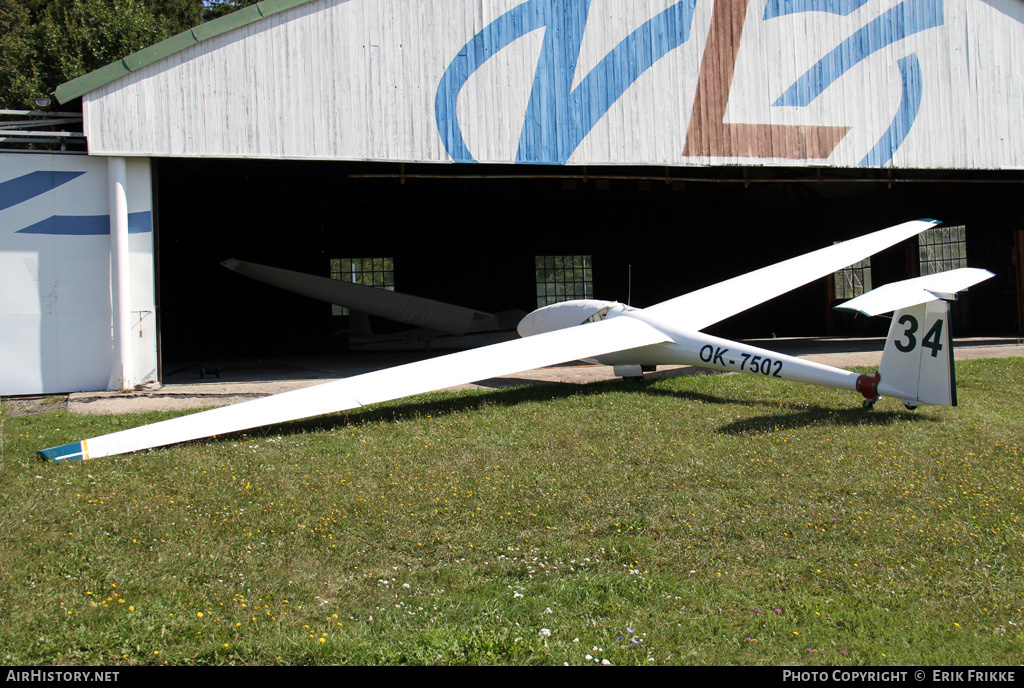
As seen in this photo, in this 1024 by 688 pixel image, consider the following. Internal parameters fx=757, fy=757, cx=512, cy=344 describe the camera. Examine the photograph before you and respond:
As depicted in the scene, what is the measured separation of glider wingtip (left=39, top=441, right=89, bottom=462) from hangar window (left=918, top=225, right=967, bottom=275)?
86.8ft

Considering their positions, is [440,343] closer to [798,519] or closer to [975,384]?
[975,384]

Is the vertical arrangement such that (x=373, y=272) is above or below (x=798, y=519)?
above

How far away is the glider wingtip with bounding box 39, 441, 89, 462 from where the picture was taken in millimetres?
8008

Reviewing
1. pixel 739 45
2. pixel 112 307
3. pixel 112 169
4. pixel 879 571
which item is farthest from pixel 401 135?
pixel 879 571

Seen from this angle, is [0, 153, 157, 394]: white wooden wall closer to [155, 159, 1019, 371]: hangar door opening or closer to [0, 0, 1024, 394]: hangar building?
[0, 0, 1024, 394]: hangar building

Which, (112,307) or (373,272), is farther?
(373,272)

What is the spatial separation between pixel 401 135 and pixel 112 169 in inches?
208

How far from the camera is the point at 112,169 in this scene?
13703mm

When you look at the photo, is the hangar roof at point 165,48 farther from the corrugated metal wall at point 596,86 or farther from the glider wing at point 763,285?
the glider wing at point 763,285

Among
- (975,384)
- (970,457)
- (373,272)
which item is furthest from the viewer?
(373,272)

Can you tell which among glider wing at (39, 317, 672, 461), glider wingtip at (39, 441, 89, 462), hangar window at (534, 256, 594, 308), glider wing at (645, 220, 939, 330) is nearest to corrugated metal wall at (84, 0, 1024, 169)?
glider wing at (645, 220, 939, 330)

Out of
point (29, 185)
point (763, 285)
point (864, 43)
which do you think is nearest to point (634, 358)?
point (763, 285)

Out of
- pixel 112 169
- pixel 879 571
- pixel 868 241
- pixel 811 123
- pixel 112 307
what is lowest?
pixel 879 571

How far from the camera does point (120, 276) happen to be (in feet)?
44.9
